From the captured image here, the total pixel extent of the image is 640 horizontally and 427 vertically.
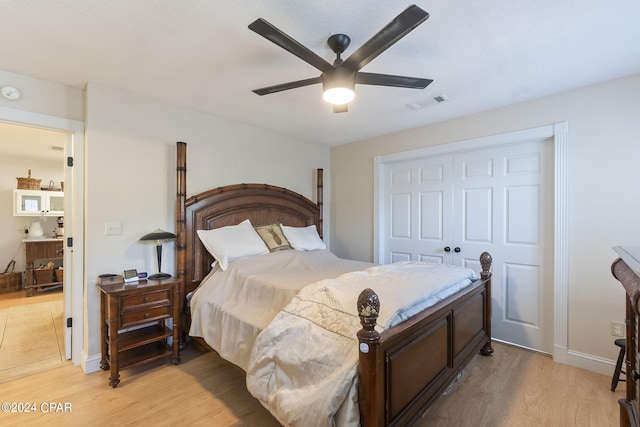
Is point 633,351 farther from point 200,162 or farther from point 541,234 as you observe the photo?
point 200,162

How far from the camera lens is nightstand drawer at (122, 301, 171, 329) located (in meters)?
2.28

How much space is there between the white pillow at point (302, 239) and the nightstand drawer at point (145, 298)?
1.38 metres

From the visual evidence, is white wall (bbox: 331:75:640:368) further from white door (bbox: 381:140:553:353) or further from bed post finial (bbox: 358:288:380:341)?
bed post finial (bbox: 358:288:380:341)

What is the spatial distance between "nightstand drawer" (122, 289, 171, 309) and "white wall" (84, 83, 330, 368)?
0.45 m

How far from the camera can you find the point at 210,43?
1.89 meters

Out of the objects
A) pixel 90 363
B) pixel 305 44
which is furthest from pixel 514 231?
pixel 90 363

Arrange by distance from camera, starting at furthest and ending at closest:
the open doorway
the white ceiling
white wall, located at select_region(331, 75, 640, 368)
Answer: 1. the open doorway
2. white wall, located at select_region(331, 75, 640, 368)
3. the white ceiling

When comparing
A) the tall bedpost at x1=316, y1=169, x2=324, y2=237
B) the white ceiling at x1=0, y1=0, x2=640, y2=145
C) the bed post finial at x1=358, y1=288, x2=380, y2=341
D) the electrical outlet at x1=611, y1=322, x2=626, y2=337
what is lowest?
the electrical outlet at x1=611, y1=322, x2=626, y2=337

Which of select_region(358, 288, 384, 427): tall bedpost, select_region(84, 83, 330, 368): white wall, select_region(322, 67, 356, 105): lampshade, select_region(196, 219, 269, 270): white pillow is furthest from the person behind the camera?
select_region(196, 219, 269, 270): white pillow

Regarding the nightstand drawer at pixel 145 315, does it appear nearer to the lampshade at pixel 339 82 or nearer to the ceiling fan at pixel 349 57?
the ceiling fan at pixel 349 57

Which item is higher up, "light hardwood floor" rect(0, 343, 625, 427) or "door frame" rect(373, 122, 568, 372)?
"door frame" rect(373, 122, 568, 372)

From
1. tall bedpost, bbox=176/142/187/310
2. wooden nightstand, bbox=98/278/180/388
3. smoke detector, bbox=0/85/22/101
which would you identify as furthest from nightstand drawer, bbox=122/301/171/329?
smoke detector, bbox=0/85/22/101

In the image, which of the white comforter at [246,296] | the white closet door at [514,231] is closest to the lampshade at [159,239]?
the white comforter at [246,296]

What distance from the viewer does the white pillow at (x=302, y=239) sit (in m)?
Result: 3.41
